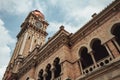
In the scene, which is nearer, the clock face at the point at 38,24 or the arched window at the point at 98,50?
the arched window at the point at 98,50

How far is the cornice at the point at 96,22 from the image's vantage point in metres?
12.1

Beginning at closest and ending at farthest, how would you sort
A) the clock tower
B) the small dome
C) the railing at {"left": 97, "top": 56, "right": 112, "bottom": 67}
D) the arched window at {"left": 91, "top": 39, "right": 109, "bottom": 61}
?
the railing at {"left": 97, "top": 56, "right": 112, "bottom": 67}
the arched window at {"left": 91, "top": 39, "right": 109, "bottom": 61}
the clock tower
the small dome

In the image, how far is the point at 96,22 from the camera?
42.2 ft

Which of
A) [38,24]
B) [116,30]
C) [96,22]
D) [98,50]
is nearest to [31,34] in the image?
[38,24]

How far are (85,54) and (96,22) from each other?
2.61 metres

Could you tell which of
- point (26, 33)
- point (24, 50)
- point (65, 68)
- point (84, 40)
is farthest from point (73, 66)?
point (26, 33)

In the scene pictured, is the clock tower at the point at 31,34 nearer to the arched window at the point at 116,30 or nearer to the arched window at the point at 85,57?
the arched window at the point at 85,57

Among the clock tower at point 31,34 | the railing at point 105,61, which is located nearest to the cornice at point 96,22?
the railing at point 105,61

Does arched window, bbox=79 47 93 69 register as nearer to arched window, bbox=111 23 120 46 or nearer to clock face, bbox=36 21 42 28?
arched window, bbox=111 23 120 46

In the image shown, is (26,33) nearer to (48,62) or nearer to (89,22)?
(48,62)

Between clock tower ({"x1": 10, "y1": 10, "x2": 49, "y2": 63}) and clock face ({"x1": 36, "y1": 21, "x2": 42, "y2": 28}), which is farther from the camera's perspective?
clock face ({"x1": 36, "y1": 21, "x2": 42, "y2": 28})

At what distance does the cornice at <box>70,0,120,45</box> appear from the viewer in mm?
12087

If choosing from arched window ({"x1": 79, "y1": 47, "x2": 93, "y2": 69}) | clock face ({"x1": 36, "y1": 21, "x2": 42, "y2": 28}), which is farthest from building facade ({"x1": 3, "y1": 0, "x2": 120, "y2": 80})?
clock face ({"x1": 36, "y1": 21, "x2": 42, "y2": 28})

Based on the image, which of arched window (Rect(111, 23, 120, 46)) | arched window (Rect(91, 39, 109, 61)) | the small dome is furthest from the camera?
the small dome
